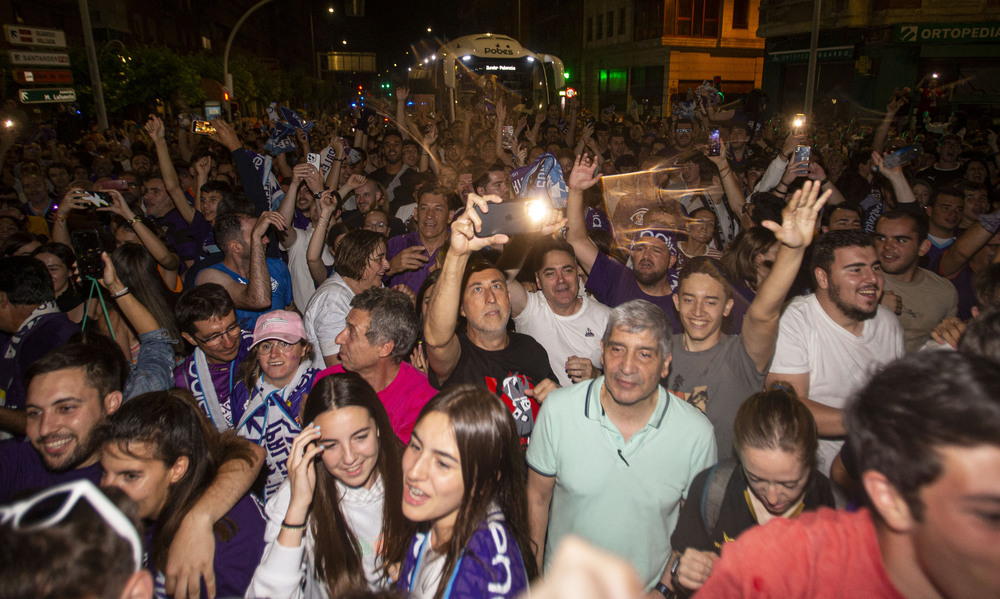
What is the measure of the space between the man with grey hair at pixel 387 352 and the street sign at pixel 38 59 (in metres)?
9.43

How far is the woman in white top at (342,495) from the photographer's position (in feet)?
Answer: 7.52

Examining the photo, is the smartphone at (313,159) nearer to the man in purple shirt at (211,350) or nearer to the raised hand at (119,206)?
the raised hand at (119,206)

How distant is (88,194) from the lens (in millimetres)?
4859

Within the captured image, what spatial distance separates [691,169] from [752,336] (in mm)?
4410

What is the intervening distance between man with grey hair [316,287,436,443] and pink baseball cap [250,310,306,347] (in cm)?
30

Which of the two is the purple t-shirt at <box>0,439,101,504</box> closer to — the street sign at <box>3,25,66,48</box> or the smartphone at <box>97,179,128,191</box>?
the smartphone at <box>97,179,128,191</box>

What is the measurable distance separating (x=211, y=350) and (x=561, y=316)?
7.72ft

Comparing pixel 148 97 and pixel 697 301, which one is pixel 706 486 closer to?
pixel 697 301

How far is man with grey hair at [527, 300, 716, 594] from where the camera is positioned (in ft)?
8.36

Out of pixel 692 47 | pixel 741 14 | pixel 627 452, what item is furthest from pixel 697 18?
pixel 627 452

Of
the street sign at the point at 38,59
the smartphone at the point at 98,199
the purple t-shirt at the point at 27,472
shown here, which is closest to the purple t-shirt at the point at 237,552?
the purple t-shirt at the point at 27,472

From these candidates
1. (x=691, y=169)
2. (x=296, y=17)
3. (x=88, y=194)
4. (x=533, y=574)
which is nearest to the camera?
(x=533, y=574)

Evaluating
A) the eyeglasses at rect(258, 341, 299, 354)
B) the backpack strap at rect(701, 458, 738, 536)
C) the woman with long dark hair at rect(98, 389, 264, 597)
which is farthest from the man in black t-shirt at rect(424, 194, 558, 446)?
the woman with long dark hair at rect(98, 389, 264, 597)

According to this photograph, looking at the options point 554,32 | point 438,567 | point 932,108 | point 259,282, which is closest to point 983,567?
point 438,567
